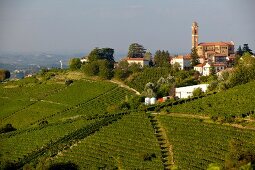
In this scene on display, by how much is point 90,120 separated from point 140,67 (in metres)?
26.7

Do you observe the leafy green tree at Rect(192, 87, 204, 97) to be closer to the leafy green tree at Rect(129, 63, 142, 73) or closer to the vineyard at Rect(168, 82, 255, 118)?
the vineyard at Rect(168, 82, 255, 118)

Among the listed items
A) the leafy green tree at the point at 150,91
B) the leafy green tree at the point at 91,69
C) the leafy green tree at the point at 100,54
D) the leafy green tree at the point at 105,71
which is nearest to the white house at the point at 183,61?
the leafy green tree at the point at 105,71

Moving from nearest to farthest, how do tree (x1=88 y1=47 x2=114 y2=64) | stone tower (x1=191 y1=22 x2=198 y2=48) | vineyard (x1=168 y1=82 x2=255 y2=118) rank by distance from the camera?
1. vineyard (x1=168 y1=82 x2=255 y2=118)
2. tree (x1=88 y1=47 x2=114 y2=64)
3. stone tower (x1=191 y1=22 x2=198 y2=48)

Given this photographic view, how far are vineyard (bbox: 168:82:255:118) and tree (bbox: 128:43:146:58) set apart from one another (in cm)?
4079

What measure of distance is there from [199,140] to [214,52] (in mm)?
45629

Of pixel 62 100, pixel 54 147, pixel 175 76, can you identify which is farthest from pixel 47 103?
pixel 54 147

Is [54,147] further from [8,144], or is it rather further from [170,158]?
[170,158]

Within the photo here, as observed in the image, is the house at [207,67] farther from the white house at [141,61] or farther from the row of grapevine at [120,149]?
the row of grapevine at [120,149]

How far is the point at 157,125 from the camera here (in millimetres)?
37656

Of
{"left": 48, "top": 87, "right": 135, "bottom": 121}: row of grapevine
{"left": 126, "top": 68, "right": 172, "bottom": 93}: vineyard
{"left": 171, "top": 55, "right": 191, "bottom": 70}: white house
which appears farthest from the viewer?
{"left": 171, "top": 55, "right": 191, "bottom": 70}: white house

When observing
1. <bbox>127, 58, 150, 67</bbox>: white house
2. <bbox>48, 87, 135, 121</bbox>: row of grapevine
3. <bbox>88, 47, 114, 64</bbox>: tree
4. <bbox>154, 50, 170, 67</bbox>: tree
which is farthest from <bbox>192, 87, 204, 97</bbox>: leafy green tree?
<bbox>88, 47, 114, 64</bbox>: tree

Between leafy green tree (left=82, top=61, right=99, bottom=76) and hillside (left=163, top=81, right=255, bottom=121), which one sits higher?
leafy green tree (left=82, top=61, right=99, bottom=76)

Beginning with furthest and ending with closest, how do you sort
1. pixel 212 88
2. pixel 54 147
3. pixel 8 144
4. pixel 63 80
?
pixel 63 80, pixel 212 88, pixel 8 144, pixel 54 147

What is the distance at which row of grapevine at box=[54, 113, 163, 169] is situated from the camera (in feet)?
102
